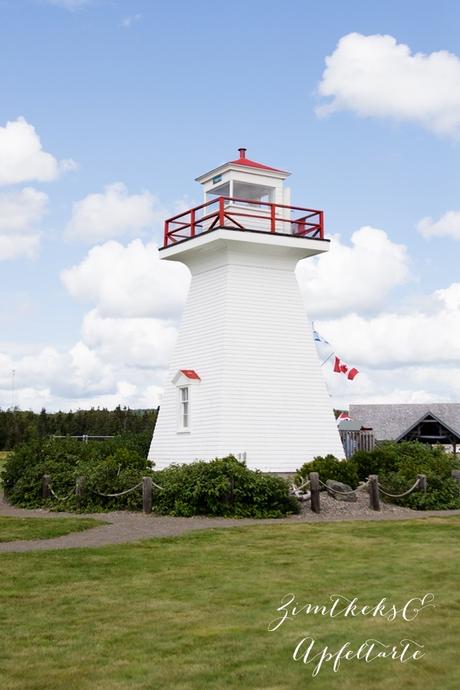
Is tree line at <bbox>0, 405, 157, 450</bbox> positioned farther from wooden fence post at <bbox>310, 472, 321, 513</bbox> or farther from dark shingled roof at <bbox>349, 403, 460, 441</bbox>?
wooden fence post at <bbox>310, 472, 321, 513</bbox>

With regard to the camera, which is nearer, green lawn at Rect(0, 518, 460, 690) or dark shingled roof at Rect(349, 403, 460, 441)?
green lawn at Rect(0, 518, 460, 690)

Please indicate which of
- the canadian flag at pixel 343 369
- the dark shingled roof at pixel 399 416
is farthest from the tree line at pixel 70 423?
the canadian flag at pixel 343 369

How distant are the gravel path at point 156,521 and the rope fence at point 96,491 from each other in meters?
0.40

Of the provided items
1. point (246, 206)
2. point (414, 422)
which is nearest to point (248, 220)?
point (246, 206)

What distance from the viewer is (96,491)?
71.3ft

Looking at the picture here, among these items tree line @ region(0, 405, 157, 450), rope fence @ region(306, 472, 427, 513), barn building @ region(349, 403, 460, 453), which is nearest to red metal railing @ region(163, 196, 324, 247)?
rope fence @ region(306, 472, 427, 513)

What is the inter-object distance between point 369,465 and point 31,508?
31.6ft

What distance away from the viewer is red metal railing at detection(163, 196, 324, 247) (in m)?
25.2

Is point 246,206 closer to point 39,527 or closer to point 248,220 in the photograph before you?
point 248,220

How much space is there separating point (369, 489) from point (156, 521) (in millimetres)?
5636

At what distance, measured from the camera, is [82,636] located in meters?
9.49

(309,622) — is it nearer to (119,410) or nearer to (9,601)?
(9,601)

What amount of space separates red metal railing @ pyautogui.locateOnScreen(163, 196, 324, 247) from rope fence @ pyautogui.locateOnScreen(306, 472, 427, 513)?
789 centimetres

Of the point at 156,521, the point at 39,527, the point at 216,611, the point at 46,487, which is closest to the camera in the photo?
the point at 216,611
